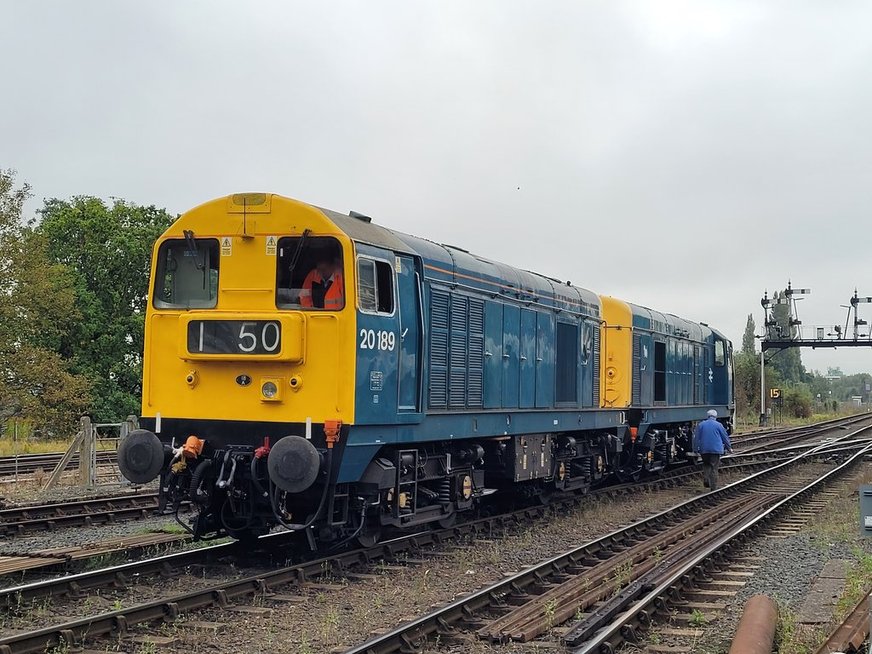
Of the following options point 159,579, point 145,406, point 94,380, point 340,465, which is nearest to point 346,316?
point 340,465

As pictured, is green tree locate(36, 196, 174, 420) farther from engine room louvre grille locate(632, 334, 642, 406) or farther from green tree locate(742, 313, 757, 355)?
green tree locate(742, 313, 757, 355)

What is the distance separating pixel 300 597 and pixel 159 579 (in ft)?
5.18

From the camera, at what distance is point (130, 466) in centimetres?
943

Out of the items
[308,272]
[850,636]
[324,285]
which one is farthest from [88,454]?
[850,636]

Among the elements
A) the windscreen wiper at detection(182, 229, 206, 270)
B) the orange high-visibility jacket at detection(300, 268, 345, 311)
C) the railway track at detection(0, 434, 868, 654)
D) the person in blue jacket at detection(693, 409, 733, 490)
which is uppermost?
the windscreen wiper at detection(182, 229, 206, 270)

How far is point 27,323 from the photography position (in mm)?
32500

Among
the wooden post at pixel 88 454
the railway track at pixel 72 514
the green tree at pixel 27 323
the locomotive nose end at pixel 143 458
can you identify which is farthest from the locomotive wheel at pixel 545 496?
the green tree at pixel 27 323

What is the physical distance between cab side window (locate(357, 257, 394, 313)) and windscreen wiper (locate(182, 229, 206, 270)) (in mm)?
1850

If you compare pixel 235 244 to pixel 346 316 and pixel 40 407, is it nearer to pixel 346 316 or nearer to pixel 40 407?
pixel 346 316

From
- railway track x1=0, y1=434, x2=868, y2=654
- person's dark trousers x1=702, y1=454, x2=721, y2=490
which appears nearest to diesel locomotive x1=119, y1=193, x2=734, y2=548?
railway track x1=0, y1=434, x2=868, y2=654

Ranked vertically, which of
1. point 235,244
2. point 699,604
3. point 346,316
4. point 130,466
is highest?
point 235,244

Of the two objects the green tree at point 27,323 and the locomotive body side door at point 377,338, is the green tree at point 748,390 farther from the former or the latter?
the locomotive body side door at point 377,338

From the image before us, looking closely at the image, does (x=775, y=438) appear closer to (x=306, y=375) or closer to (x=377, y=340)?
(x=377, y=340)

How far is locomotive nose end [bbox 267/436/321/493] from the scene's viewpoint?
870 centimetres
